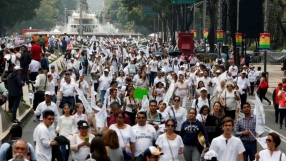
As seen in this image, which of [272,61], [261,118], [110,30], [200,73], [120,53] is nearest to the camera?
[261,118]

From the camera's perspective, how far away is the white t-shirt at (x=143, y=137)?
1365 cm

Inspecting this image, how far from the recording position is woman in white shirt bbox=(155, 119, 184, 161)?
13.0m

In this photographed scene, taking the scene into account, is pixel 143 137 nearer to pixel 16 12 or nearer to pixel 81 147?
pixel 81 147

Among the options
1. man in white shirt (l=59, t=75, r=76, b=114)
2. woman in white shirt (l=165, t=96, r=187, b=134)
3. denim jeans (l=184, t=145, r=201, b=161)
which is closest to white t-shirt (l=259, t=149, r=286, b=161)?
denim jeans (l=184, t=145, r=201, b=161)

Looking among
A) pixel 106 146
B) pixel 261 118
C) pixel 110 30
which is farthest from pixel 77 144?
pixel 110 30

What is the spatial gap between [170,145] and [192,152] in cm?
155

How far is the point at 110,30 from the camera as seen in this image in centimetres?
18600

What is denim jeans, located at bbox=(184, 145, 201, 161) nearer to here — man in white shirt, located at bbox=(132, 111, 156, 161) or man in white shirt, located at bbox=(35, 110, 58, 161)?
man in white shirt, located at bbox=(132, 111, 156, 161)

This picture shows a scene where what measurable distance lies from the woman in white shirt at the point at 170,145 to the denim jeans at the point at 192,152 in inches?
55.2

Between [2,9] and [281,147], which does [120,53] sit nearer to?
[281,147]

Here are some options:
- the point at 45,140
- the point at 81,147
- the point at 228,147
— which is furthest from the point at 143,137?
the point at 228,147

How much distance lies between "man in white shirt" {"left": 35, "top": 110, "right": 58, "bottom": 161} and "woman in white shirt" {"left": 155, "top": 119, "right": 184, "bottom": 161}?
1477 millimetres

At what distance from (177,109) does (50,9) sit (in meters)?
183

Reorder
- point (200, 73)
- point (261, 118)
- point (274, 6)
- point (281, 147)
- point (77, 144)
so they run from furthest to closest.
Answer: point (274, 6) < point (200, 73) < point (281, 147) < point (261, 118) < point (77, 144)
